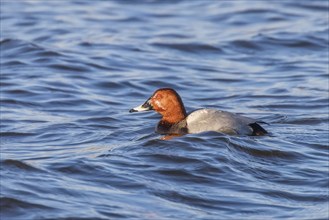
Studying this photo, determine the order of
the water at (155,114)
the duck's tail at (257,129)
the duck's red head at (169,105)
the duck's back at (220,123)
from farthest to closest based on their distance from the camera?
the duck's red head at (169,105)
the duck's tail at (257,129)
the duck's back at (220,123)
the water at (155,114)

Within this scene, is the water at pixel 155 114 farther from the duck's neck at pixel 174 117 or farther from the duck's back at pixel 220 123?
the duck's neck at pixel 174 117

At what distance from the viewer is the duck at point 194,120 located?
1074 cm

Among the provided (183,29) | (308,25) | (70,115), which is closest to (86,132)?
(70,115)

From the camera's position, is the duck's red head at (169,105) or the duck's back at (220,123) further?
the duck's red head at (169,105)

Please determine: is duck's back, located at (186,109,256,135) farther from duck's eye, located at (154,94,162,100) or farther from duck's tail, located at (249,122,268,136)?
duck's eye, located at (154,94,162,100)

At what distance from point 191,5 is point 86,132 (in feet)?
30.0

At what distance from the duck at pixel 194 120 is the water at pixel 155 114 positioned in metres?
0.14

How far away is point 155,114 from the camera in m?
12.6

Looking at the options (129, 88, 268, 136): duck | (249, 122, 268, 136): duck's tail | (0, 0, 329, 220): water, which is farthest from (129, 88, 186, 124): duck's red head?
(249, 122, 268, 136): duck's tail

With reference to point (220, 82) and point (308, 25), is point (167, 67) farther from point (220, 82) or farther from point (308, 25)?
point (308, 25)

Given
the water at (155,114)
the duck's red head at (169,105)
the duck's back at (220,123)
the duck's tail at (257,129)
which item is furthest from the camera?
the duck's red head at (169,105)

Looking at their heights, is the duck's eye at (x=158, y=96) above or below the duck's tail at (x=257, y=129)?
above

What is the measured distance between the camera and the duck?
35.2ft

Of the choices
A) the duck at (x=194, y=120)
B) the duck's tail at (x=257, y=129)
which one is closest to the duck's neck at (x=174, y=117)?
the duck at (x=194, y=120)
